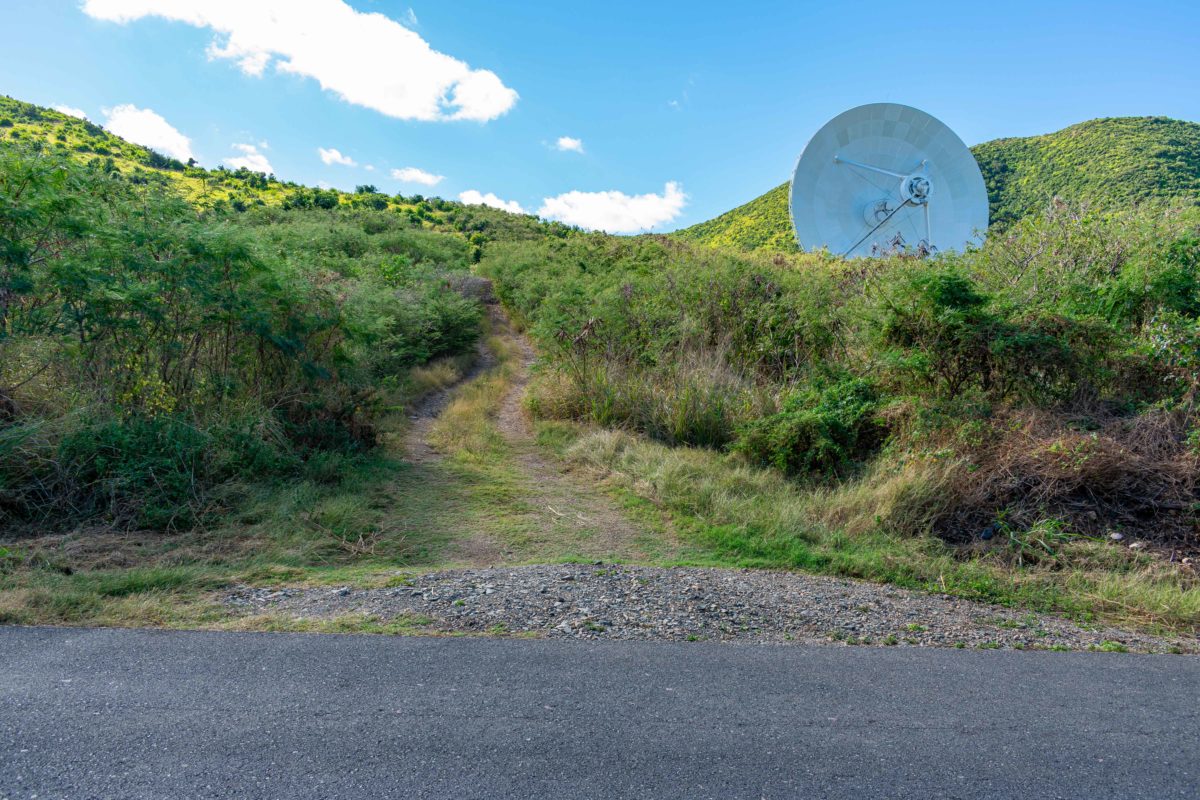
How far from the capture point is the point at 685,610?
452 centimetres

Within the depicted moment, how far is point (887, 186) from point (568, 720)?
22346 mm

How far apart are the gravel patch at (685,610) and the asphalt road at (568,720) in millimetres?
299

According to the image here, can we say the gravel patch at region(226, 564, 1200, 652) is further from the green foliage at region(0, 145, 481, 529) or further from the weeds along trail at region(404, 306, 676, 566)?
the green foliage at region(0, 145, 481, 529)

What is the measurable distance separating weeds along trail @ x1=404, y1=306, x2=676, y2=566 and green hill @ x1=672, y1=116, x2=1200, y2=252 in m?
17.4

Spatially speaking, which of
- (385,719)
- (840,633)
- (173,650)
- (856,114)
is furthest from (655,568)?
(856,114)

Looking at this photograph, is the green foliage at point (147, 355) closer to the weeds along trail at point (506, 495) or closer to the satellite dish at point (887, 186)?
the weeds along trail at point (506, 495)

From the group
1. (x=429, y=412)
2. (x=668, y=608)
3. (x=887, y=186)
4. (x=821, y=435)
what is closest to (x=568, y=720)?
(x=668, y=608)

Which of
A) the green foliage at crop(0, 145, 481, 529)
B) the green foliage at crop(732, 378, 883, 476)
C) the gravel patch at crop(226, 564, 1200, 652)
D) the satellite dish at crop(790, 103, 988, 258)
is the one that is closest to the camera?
the gravel patch at crop(226, 564, 1200, 652)

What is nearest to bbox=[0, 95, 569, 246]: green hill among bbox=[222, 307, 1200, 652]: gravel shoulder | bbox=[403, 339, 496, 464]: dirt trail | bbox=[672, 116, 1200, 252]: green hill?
bbox=[672, 116, 1200, 252]: green hill

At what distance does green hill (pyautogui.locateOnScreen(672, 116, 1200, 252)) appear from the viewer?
26250 millimetres

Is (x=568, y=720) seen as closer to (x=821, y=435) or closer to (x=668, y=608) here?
(x=668, y=608)

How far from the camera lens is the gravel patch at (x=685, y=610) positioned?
422 centimetres

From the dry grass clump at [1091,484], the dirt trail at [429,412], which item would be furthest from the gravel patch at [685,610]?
the dirt trail at [429,412]

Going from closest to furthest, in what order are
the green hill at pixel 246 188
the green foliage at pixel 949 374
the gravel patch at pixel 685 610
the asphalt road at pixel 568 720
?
the asphalt road at pixel 568 720 < the gravel patch at pixel 685 610 < the green foliage at pixel 949 374 < the green hill at pixel 246 188
